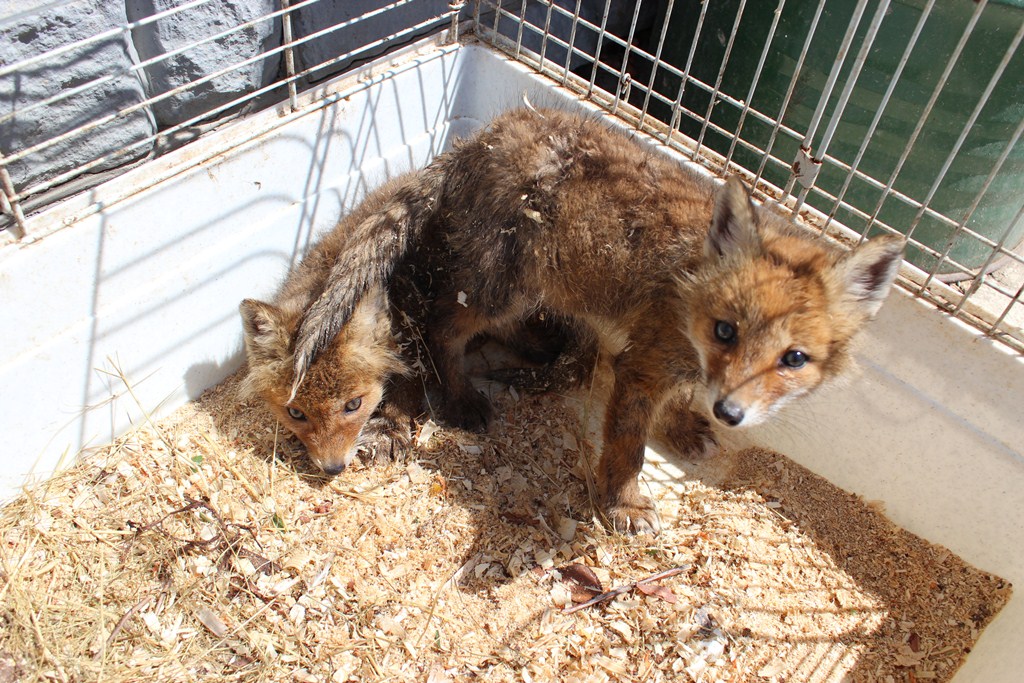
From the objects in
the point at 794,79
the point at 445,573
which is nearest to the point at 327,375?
the point at 445,573

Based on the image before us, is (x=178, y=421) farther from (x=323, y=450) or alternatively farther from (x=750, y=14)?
(x=750, y=14)

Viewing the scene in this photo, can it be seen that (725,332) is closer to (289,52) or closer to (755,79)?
(755,79)

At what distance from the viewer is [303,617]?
3.39 meters

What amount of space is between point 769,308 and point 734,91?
2625mm

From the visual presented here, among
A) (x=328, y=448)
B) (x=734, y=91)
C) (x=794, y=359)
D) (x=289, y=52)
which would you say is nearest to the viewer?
(x=794, y=359)

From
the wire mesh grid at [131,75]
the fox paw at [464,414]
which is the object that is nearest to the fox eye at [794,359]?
the fox paw at [464,414]

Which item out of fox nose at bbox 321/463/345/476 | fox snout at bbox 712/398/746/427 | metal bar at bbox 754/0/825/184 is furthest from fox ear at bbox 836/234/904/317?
fox nose at bbox 321/463/345/476

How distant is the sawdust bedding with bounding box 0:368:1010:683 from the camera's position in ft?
10.8

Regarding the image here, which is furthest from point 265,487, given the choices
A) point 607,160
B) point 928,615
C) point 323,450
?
point 928,615

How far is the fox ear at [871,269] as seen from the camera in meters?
2.92

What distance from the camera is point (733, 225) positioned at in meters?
3.11

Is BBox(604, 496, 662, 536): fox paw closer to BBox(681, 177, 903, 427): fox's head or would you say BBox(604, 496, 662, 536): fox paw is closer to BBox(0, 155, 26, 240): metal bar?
BBox(681, 177, 903, 427): fox's head

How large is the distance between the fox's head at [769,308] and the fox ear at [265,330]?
1899 millimetres

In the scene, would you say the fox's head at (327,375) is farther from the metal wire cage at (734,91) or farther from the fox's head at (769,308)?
the fox's head at (769,308)
